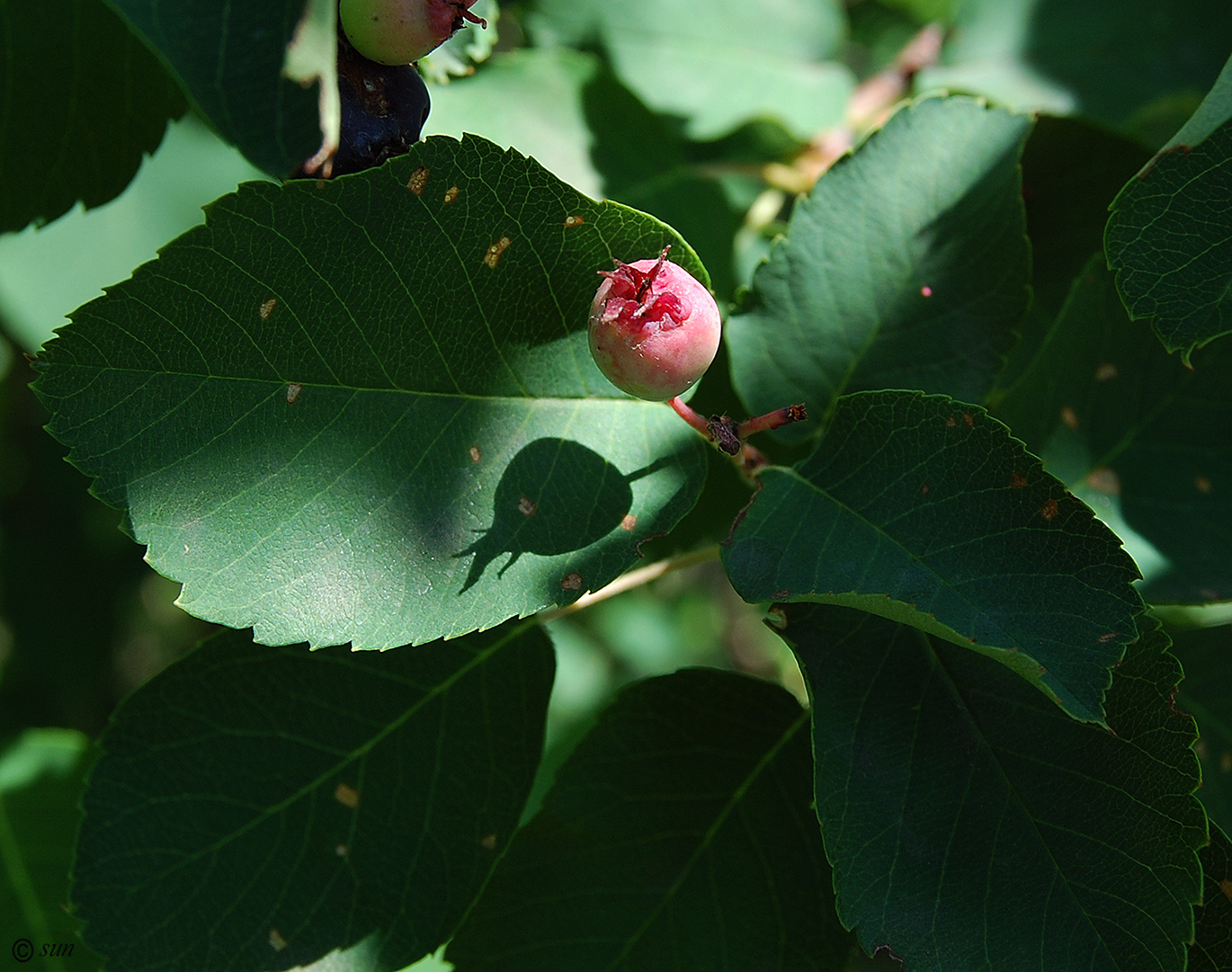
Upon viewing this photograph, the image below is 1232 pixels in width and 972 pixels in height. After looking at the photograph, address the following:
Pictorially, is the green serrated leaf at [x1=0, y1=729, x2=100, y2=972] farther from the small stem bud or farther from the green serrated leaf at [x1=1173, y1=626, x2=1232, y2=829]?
the green serrated leaf at [x1=1173, y1=626, x2=1232, y2=829]

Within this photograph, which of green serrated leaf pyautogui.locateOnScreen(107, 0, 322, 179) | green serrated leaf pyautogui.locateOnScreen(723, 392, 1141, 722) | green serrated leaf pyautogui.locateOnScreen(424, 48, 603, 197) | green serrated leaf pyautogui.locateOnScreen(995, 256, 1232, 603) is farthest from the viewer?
green serrated leaf pyautogui.locateOnScreen(424, 48, 603, 197)

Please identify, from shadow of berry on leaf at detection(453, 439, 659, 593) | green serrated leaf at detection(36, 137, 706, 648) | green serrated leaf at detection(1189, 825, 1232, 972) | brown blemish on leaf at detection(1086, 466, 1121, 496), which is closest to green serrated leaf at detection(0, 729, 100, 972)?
green serrated leaf at detection(36, 137, 706, 648)

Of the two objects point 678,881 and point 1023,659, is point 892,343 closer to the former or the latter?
point 1023,659

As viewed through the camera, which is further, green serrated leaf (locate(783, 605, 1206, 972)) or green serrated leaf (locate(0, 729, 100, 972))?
green serrated leaf (locate(0, 729, 100, 972))

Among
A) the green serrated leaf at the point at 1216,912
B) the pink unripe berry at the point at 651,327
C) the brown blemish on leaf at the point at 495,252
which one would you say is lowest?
the green serrated leaf at the point at 1216,912

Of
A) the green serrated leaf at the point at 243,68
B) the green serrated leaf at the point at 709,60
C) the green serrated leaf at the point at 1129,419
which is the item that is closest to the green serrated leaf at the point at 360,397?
the green serrated leaf at the point at 243,68

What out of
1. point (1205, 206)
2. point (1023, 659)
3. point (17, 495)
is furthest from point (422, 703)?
point (17, 495)

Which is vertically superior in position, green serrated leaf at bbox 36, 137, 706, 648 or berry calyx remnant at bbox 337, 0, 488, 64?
berry calyx remnant at bbox 337, 0, 488, 64

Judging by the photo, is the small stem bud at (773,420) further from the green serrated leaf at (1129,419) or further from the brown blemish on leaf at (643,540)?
the green serrated leaf at (1129,419)
